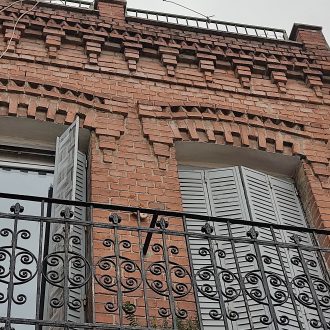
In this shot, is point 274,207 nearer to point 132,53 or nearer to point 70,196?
point 70,196

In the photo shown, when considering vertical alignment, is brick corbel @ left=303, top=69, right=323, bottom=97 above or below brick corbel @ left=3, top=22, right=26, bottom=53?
below

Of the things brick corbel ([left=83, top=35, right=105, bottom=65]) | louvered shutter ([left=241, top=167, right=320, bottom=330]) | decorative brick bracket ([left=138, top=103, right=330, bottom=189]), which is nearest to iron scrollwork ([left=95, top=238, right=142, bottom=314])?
louvered shutter ([left=241, top=167, right=320, bottom=330])

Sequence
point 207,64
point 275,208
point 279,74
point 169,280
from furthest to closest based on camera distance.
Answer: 1. point 279,74
2. point 207,64
3. point 275,208
4. point 169,280

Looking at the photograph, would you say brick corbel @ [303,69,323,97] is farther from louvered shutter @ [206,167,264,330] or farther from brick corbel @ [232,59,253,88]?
louvered shutter @ [206,167,264,330]

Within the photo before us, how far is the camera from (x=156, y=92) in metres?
8.29

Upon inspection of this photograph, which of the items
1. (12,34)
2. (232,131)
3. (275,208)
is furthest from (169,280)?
(12,34)

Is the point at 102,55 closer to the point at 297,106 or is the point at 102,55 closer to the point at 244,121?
the point at 244,121

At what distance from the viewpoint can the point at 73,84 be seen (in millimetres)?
7984

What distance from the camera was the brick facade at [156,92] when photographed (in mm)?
7309

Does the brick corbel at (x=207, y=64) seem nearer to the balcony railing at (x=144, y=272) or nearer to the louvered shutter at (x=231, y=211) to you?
the louvered shutter at (x=231, y=211)

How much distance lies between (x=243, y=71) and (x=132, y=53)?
148 centimetres

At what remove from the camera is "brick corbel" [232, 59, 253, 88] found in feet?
28.8

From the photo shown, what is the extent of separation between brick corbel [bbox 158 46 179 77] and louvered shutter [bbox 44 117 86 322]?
6.27 feet

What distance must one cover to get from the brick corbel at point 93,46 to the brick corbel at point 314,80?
278cm
